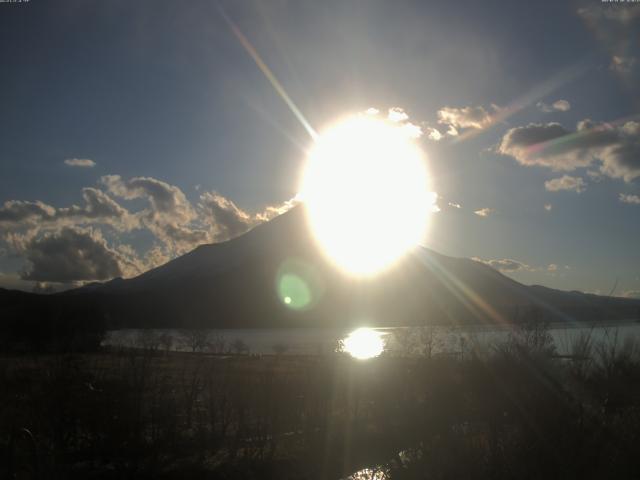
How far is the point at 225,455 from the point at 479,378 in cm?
866

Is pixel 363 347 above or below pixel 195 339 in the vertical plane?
above

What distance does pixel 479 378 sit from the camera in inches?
680

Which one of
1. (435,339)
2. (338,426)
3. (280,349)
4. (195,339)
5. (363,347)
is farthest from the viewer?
(195,339)

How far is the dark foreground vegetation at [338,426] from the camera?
8.70m

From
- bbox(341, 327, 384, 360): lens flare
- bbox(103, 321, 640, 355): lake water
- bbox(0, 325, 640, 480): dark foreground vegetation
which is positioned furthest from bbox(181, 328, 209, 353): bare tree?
bbox(0, 325, 640, 480): dark foreground vegetation

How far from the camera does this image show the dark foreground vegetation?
8703 millimetres

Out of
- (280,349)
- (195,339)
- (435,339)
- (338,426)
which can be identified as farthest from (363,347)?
(338,426)

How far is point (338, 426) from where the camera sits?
1564 centimetres

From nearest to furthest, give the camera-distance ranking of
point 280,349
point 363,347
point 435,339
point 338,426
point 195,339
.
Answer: point 338,426, point 435,339, point 280,349, point 363,347, point 195,339

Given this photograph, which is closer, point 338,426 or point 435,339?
point 338,426

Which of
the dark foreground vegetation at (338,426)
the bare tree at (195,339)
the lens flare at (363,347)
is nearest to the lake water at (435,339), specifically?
the bare tree at (195,339)

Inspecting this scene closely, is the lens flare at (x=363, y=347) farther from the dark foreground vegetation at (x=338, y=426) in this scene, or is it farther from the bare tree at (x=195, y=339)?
the bare tree at (x=195, y=339)

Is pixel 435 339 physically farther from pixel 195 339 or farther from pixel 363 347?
pixel 195 339

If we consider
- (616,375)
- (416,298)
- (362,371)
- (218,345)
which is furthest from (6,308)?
(416,298)
